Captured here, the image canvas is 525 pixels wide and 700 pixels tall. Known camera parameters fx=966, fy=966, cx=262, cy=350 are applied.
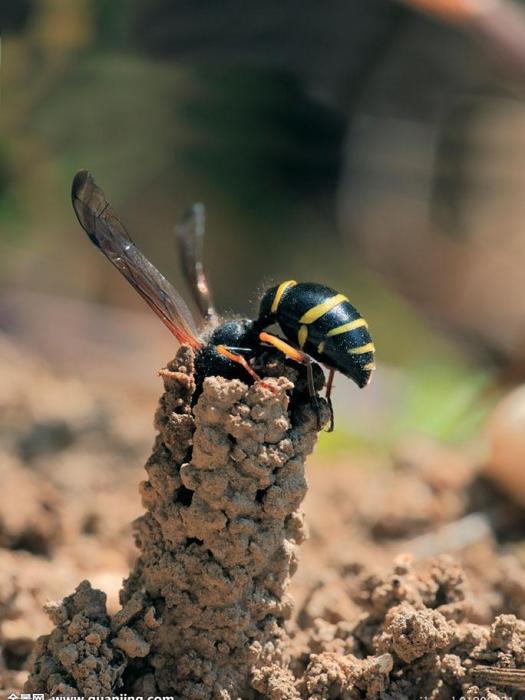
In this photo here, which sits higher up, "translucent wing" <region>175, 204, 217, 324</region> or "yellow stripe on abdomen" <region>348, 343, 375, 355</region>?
"translucent wing" <region>175, 204, 217, 324</region>

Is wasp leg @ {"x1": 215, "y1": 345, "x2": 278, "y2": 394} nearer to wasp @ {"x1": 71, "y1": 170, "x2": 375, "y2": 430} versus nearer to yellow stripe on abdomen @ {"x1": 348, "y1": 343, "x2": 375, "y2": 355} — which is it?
wasp @ {"x1": 71, "y1": 170, "x2": 375, "y2": 430}

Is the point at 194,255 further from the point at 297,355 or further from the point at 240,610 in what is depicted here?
the point at 240,610

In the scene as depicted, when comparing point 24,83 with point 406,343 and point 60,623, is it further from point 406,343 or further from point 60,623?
point 60,623

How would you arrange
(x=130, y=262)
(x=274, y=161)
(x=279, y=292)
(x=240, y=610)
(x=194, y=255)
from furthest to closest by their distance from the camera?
(x=274, y=161) → (x=194, y=255) → (x=279, y=292) → (x=130, y=262) → (x=240, y=610)

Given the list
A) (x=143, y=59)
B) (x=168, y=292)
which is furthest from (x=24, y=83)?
A: (x=168, y=292)

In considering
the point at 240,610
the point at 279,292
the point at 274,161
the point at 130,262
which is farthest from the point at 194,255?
the point at 274,161

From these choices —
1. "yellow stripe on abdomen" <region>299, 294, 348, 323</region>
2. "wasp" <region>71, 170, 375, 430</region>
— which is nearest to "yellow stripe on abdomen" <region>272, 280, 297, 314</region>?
"wasp" <region>71, 170, 375, 430</region>
